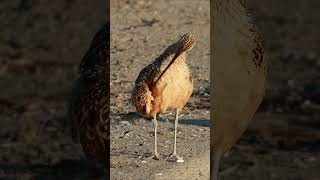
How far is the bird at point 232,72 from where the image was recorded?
6.28ft

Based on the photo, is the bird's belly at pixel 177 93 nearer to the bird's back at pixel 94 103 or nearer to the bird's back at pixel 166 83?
the bird's back at pixel 166 83

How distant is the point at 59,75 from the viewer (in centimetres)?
607

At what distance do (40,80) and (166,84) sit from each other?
430 centimetres

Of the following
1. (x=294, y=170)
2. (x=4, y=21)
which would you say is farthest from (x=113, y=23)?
(x=4, y=21)

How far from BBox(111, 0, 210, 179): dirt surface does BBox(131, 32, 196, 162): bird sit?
0.04 feet

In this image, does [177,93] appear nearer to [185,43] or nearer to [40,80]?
[185,43]

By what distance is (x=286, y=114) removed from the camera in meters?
5.09

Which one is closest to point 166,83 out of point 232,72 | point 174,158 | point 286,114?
point 174,158

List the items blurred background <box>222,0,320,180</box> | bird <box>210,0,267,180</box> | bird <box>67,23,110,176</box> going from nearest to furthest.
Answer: bird <box>210,0,267,180</box> → bird <box>67,23,110,176</box> → blurred background <box>222,0,320,180</box>

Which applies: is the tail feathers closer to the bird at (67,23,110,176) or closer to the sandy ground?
the sandy ground

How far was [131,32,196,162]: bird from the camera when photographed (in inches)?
65.9

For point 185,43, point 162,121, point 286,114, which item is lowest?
point 286,114

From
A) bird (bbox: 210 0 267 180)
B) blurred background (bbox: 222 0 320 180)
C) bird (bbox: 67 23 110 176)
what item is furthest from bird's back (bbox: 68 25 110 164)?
blurred background (bbox: 222 0 320 180)

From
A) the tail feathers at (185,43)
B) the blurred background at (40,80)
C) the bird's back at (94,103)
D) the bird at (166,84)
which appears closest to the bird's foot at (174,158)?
the bird at (166,84)
